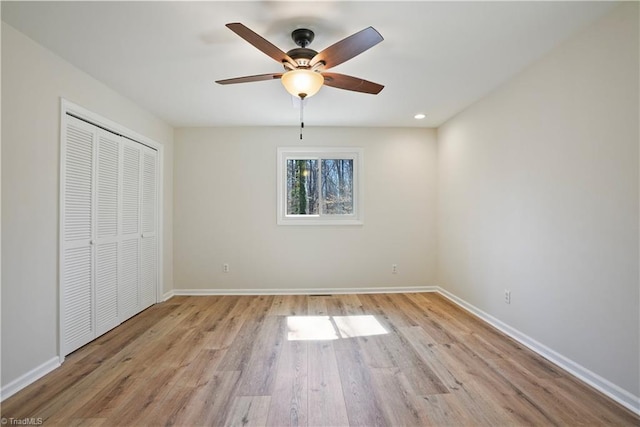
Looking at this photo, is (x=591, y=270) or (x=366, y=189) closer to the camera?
(x=591, y=270)

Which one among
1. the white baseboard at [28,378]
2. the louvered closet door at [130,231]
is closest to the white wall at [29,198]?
the white baseboard at [28,378]

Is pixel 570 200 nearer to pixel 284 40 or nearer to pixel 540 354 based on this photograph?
pixel 540 354

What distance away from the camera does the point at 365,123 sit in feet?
13.6

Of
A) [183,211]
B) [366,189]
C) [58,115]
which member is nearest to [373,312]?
[366,189]

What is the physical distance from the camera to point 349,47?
5.82 ft

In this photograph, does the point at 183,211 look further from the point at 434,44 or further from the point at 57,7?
the point at 434,44

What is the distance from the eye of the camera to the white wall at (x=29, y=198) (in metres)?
1.92

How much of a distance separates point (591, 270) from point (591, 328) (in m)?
0.39

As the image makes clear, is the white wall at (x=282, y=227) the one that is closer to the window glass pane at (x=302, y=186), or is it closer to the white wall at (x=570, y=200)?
the window glass pane at (x=302, y=186)

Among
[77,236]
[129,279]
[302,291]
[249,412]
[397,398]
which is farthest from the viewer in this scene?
[302,291]

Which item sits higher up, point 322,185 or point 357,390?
point 322,185

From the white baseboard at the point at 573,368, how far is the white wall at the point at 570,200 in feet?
0.13

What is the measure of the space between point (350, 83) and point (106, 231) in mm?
2678

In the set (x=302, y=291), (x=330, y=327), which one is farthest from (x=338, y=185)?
(x=330, y=327)
